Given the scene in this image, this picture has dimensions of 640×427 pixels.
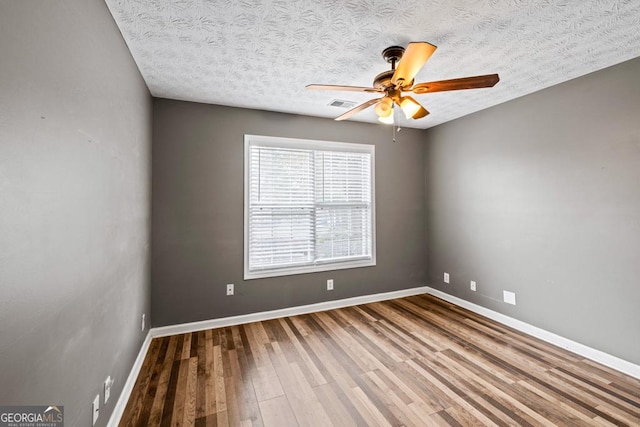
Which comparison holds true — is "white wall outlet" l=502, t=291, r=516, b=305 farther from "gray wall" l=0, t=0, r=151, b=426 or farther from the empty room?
"gray wall" l=0, t=0, r=151, b=426

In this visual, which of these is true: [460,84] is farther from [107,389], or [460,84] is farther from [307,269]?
[107,389]

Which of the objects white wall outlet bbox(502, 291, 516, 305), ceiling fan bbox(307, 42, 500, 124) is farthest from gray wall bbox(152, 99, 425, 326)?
white wall outlet bbox(502, 291, 516, 305)

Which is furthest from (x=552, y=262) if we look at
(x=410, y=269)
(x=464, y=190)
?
(x=410, y=269)

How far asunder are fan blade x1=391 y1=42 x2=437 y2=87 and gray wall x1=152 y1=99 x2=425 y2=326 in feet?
5.97

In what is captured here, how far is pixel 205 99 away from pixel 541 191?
145 inches

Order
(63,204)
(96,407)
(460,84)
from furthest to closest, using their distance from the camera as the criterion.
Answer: (460,84) → (96,407) → (63,204)

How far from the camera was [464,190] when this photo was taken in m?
3.70

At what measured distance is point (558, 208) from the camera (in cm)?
271

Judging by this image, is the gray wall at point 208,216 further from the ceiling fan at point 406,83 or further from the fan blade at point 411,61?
the fan blade at point 411,61

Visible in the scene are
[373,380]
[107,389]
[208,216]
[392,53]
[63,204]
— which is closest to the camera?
[63,204]

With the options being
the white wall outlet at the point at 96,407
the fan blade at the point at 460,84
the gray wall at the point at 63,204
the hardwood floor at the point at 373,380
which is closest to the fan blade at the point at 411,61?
the fan blade at the point at 460,84

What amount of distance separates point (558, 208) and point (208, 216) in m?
3.64

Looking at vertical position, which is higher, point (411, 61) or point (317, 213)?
point (411, 61)

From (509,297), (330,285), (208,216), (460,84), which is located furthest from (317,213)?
(509,297)
